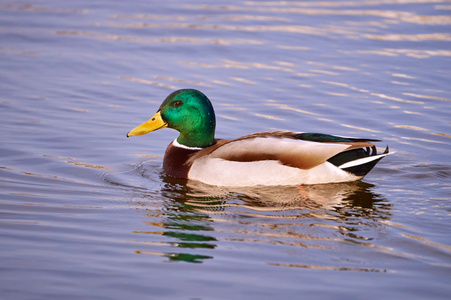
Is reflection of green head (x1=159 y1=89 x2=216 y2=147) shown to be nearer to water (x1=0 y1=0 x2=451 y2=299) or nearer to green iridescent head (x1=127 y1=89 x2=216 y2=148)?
green iridescent head (x1=127 y1=89 x2=216 y2=148)

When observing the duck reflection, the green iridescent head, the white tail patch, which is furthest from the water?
the green iridescent head

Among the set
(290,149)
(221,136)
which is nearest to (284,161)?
(290,149)

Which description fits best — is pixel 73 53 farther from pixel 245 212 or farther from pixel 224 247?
pixel 224 247

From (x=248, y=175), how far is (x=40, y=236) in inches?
93.4

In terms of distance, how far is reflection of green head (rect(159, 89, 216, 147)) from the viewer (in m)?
7.58

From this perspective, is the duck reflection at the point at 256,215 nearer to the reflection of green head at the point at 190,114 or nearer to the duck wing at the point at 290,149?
the duck wing at the point at 290,149

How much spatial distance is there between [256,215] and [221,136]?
9.00ft

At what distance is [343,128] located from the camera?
9023mm

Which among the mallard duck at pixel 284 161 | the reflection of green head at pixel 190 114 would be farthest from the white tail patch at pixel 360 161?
the reflection of green head at pixel 190 114

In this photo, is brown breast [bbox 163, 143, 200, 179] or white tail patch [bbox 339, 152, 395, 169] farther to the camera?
brown breast [bbox 163, 143, 200, 179]

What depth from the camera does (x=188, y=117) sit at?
761 centimetres

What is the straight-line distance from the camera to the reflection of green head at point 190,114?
7577 mm

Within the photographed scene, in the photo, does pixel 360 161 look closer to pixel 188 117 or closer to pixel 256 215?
pixel 256 215

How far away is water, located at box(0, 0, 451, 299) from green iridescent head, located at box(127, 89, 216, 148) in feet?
1.57
